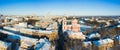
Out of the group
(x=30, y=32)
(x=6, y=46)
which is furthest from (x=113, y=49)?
(x=30, y=32)

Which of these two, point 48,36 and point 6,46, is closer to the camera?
point 6,46

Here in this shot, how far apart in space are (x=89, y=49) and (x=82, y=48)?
38cm

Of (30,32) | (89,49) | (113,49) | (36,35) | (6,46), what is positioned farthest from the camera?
(30,32)

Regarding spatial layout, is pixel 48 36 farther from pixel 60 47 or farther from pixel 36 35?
pixel 60 47

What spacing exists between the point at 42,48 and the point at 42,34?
7598mm

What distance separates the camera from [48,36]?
1627cm

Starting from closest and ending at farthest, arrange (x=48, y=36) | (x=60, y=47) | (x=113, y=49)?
(x=113, y=49)
(x=60, y=47)
(x=48, y=36)

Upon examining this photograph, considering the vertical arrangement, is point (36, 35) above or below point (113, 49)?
below

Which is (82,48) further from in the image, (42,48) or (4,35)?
(4,35)

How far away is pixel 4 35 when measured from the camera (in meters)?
17.5

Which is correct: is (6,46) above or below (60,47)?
above

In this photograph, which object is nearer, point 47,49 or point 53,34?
point 47,49

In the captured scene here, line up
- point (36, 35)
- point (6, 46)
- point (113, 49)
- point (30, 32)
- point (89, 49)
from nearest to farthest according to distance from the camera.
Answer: point (113, 49) < point (89, 49) < point (6, 46) < point (36, 35) < point (30, 32)

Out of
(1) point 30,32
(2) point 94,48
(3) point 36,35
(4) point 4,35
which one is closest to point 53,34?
(3) point 36,35
